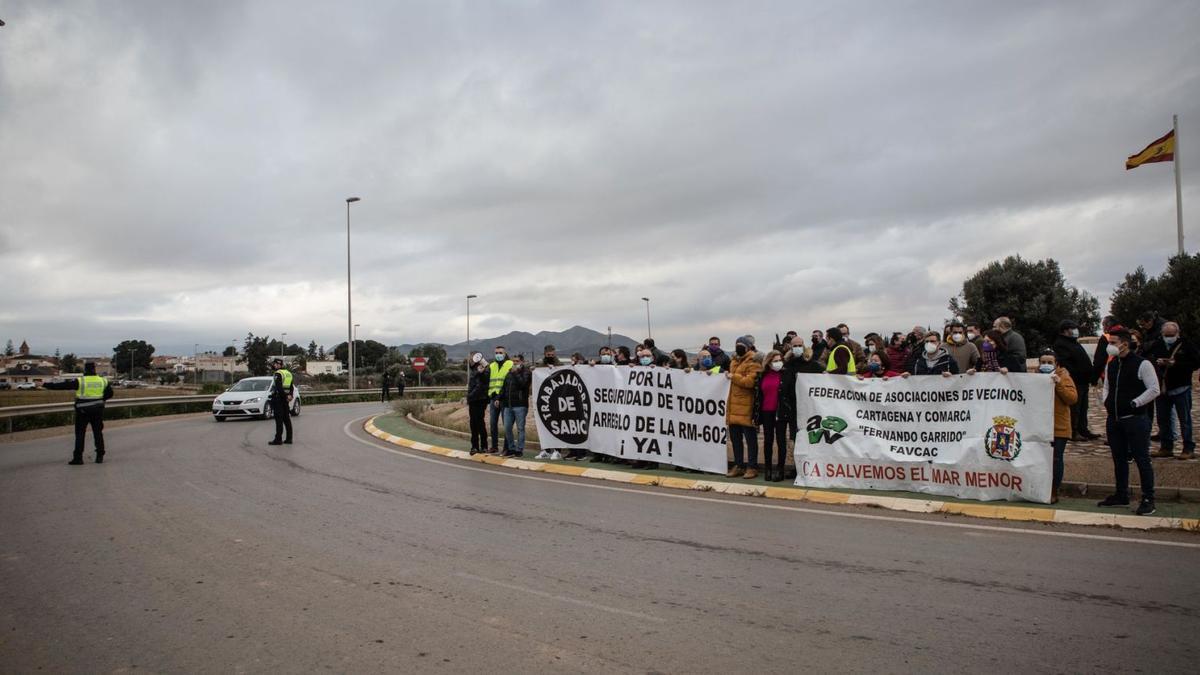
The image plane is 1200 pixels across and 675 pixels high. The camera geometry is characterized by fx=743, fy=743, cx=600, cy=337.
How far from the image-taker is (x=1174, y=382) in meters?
10.1

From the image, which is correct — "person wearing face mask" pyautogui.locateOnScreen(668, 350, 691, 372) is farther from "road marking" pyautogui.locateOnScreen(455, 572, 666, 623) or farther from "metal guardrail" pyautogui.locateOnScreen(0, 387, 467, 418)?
"metal guardrail" pyautogui.locateOnScreen(0, 387, 467, 418)

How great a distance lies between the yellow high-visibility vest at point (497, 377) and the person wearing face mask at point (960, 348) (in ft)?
24.6

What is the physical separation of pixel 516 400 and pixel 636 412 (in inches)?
95.8

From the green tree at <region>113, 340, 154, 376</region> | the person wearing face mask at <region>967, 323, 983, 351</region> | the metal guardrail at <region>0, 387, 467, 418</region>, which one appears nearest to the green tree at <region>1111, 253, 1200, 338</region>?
the person wearing face mask at <region>967, 323, 983, 351</region>

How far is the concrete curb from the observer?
7473mm

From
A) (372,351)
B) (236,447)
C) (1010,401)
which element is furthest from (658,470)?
(372,351)

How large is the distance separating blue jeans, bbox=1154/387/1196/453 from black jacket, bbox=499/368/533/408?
9809mm

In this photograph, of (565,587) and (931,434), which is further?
(931,434)

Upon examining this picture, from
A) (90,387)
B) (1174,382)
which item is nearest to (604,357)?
(1174,382)

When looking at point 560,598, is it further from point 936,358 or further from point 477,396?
point 477,396

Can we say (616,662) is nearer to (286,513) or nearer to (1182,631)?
→ (1182,631)

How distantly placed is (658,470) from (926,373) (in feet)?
14.4

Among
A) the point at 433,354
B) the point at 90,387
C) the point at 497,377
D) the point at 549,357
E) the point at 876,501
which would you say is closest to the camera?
the point at 876,501

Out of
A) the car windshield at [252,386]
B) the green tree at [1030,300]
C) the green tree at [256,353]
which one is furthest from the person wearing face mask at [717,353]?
the green tree at [256,353]
